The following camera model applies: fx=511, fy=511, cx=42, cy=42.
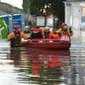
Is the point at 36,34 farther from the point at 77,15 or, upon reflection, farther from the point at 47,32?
the point at 77,15

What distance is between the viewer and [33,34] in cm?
3002

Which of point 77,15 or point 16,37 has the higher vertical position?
point 77,15

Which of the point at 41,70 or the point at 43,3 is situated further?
the point at 43,3

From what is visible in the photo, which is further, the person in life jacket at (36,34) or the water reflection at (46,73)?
the person in life jacket at (36,34)

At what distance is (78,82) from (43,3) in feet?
143

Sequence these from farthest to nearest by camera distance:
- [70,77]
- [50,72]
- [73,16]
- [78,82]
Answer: [73,16] → [50,72] → [70,77] → [78,82]

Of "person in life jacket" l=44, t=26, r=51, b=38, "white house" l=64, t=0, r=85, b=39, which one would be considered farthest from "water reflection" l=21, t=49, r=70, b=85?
"white house" l=64, t=0, r=85, b=39

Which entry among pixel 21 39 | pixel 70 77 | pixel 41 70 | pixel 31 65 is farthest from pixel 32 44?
pixel 70 77

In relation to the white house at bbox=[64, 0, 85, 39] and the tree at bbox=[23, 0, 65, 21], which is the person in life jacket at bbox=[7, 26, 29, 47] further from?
the tree at bbox=[23, 0, 65, 21]

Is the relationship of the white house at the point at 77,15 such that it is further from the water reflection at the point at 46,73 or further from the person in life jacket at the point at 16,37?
the water reflection at the point at 46,73

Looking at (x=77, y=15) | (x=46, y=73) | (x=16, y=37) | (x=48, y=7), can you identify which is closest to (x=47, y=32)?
(x=16, y=37)

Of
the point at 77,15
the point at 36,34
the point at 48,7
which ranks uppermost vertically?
the point at 48,7

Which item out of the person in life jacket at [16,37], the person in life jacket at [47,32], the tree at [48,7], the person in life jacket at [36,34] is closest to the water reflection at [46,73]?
the person in life jacket at [16,37]

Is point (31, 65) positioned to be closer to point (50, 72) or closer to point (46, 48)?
point (50, 72)
